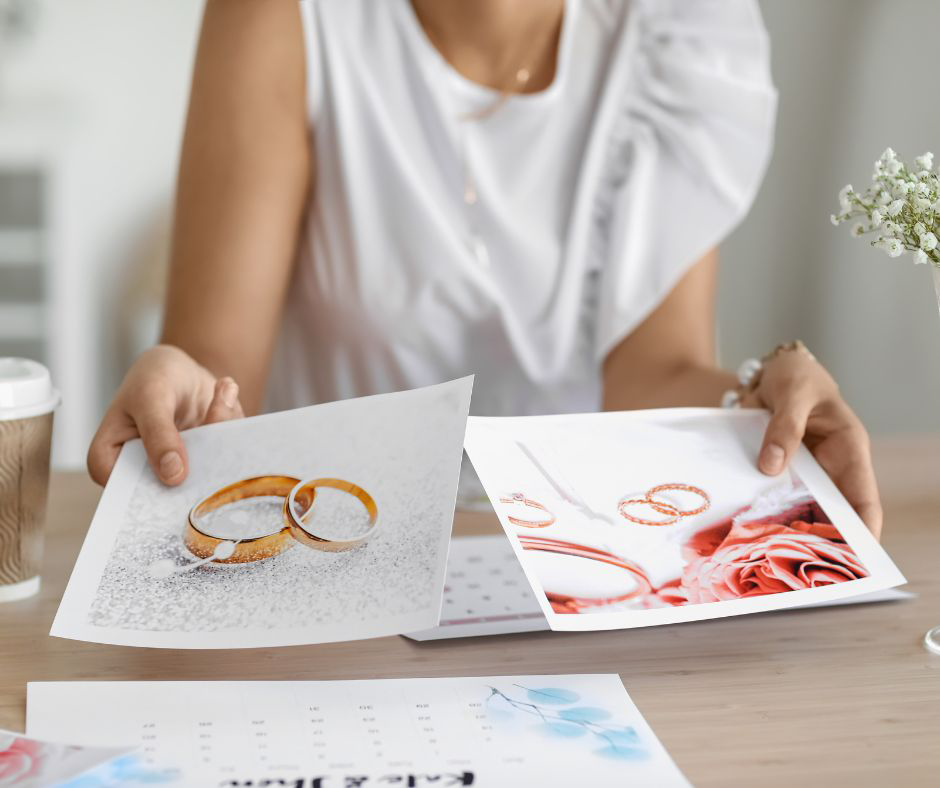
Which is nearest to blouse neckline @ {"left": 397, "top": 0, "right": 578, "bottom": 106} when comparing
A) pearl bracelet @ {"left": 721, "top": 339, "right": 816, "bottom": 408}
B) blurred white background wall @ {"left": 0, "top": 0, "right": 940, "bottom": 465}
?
pearl bracelet @ {"left": 721, "top": 339, "right": 816, "bottom": 408}

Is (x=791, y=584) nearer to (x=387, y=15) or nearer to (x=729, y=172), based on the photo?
A: (x=729, y=172)

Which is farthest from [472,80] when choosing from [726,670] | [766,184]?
[766,184]

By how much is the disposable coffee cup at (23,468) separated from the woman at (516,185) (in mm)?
417

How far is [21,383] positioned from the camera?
65 centimetres

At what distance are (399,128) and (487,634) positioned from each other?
2.30 ft

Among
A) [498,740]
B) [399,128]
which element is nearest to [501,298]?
[399,128]

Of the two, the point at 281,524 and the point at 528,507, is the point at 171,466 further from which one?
the point at 528,507

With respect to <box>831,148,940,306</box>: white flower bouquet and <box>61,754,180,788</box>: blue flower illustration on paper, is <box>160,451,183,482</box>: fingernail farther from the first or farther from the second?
<box>831,148,940,306</box>: white flower bouquet

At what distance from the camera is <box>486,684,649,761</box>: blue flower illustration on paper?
51 cm

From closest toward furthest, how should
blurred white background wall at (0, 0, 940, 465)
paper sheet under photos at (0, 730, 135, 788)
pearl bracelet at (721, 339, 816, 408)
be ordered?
paper sheet under photos at (0, 730, 135, 788) < pearl bracelet at (721, 339, 816, 408) < blurred white background wall at (0, 0, 940, 465)

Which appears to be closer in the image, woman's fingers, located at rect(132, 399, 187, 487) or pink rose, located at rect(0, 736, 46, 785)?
pink rose, located at rect(0, 736, 46, 785)

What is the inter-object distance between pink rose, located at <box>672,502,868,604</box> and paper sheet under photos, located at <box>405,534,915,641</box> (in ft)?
0.08

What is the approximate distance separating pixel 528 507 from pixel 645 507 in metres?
0.08

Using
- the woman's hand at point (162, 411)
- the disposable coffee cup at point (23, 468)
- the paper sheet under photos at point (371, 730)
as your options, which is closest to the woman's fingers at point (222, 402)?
the woman's hand at point (162, 411)
